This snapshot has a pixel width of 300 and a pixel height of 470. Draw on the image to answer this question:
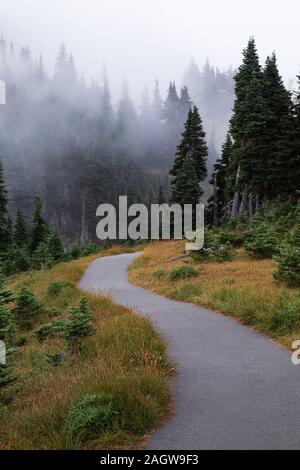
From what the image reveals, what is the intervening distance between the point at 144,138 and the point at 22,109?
151 feet

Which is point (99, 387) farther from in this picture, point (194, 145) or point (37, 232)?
point (37, 232)

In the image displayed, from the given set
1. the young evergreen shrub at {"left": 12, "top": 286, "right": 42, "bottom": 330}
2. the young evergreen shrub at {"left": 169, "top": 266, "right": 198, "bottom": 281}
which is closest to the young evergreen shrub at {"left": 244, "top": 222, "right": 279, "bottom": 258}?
the young evergreen shrub at {"left": 169, "top": 266, "right": 198, "bottom": 281}

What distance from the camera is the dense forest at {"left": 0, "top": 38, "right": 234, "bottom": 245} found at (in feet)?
406

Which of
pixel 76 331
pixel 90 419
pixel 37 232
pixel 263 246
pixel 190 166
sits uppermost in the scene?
pixel 190 166

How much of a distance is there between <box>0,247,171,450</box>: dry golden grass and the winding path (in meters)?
0.35

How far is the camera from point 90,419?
5.02 metres

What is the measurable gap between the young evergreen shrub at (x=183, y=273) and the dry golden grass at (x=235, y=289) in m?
0.24

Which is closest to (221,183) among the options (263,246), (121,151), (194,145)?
(194,145)

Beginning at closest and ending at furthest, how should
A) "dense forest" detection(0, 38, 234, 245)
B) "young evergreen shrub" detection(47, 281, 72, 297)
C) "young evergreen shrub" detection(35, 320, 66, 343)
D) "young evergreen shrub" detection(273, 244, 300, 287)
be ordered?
"young evergreen shrub" detection(35, 320, 66, 343) < "young evergreen shrub" detection(273, 244, 300, 287) < "young evergreen shrub" detection(47, 281, 72, 297) < "dense forest" detection(0, 38, 234, 245)

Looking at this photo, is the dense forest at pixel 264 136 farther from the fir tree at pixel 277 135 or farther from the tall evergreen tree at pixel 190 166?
the tall evergreen tree at pixel 190 166

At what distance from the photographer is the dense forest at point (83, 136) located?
406 ft

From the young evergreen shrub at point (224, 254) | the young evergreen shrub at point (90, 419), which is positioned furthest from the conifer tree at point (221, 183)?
the young evergreen shrub at point (90, 419)

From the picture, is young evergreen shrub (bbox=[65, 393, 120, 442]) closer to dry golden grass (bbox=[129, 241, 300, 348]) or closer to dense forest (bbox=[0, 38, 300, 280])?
dry golden grass (bbox=[129, 241, 300, 348])

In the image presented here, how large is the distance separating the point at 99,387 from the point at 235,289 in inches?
331
